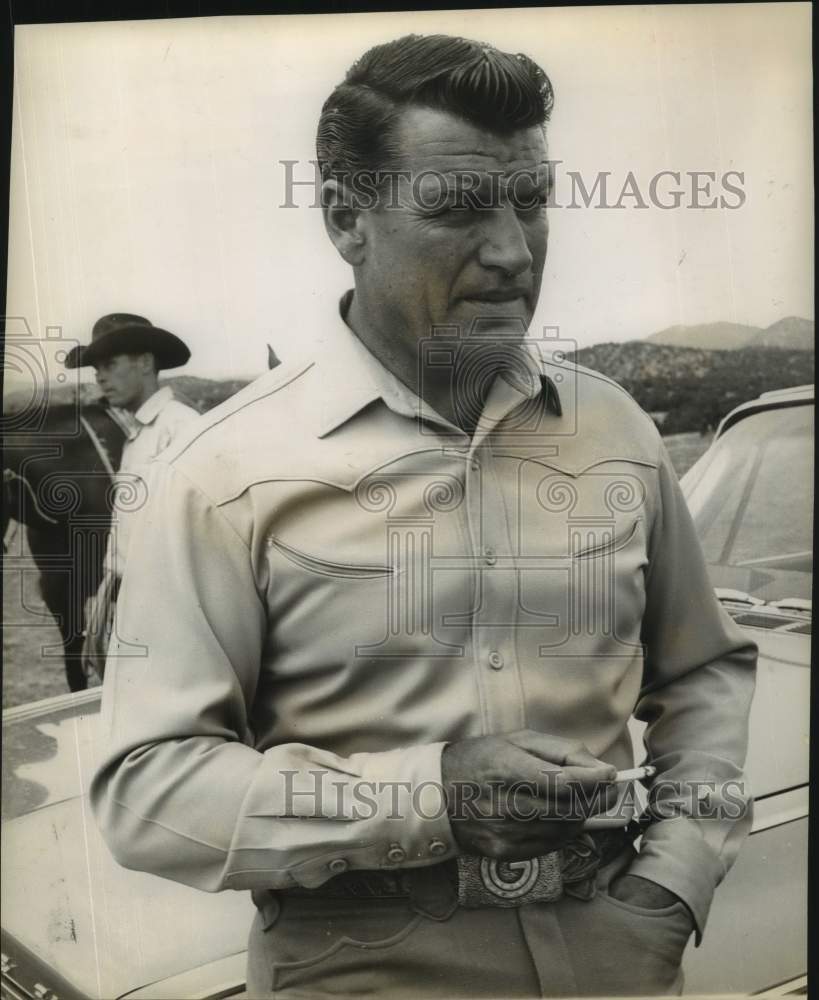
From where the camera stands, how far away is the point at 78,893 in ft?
9.31

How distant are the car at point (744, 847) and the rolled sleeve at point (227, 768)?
207 mm

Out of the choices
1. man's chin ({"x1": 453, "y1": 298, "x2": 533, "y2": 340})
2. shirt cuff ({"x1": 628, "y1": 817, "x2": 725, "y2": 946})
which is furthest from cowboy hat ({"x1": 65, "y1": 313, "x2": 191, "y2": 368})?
shirt cuff ({"x1": 628, "y1": 817, "x2": 725, "y2": 946})

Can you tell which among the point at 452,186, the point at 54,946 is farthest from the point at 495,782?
the point at 452,186

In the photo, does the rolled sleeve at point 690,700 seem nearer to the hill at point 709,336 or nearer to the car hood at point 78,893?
the hill at point 709,336

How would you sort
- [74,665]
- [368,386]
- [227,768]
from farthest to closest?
[74,665]
[368,386]
[227,768]

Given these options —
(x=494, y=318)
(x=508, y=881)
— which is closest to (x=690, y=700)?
(x=508, y=881)

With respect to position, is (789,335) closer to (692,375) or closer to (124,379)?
(692,375)

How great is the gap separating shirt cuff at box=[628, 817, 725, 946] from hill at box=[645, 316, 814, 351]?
1110 mm

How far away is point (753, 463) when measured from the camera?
287 centimetres

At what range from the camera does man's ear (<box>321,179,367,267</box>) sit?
Answer: 275 centimetres

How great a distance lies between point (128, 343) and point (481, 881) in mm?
1462

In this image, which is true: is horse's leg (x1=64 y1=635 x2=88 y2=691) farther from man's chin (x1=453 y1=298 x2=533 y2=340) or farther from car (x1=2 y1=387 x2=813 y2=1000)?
man's chin (x1=453 y1=298 x2=533 y2=340)

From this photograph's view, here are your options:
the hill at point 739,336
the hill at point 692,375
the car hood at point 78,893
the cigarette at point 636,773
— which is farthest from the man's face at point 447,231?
the car hood at point 78,893

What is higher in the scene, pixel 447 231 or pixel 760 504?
pixel 447 231
